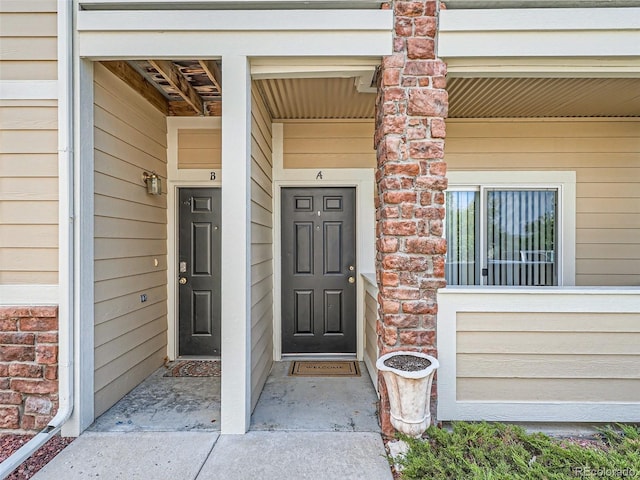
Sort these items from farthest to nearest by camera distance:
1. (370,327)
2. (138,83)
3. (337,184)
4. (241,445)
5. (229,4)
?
1. (337,184)
2. (370,327)
3. (138,83)
4. (229,4)
5. (241,445)

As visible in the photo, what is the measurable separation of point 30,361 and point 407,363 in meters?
2.51

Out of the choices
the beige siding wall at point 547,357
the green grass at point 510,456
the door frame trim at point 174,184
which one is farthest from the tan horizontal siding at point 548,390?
the door frame trim at point 174,184

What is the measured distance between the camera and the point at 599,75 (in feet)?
8.62

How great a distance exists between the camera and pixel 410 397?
7.26 ft

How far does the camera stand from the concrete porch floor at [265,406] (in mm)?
2615

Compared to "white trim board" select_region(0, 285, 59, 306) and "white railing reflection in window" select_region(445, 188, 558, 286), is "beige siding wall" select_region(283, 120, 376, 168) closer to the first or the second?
"white railing reflection in window" select_region(445, 188, 558, 286)

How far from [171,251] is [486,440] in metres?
3.30

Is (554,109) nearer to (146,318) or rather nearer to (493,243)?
(493,243)

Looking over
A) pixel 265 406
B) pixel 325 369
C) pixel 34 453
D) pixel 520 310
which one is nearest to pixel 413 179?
pixel 520 310

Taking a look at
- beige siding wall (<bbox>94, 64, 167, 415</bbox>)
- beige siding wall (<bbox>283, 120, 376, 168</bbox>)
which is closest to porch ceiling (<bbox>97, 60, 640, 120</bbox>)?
beige siding wall (<bbox>283, 120, 376, 168</bbox>)

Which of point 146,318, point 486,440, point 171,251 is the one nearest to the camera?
point 486,440

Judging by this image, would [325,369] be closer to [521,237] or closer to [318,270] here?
[318,270]

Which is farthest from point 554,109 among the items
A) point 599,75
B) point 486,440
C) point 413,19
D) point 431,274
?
point 486,440

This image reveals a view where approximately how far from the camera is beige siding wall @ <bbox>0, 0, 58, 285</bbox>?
99.1 inches
